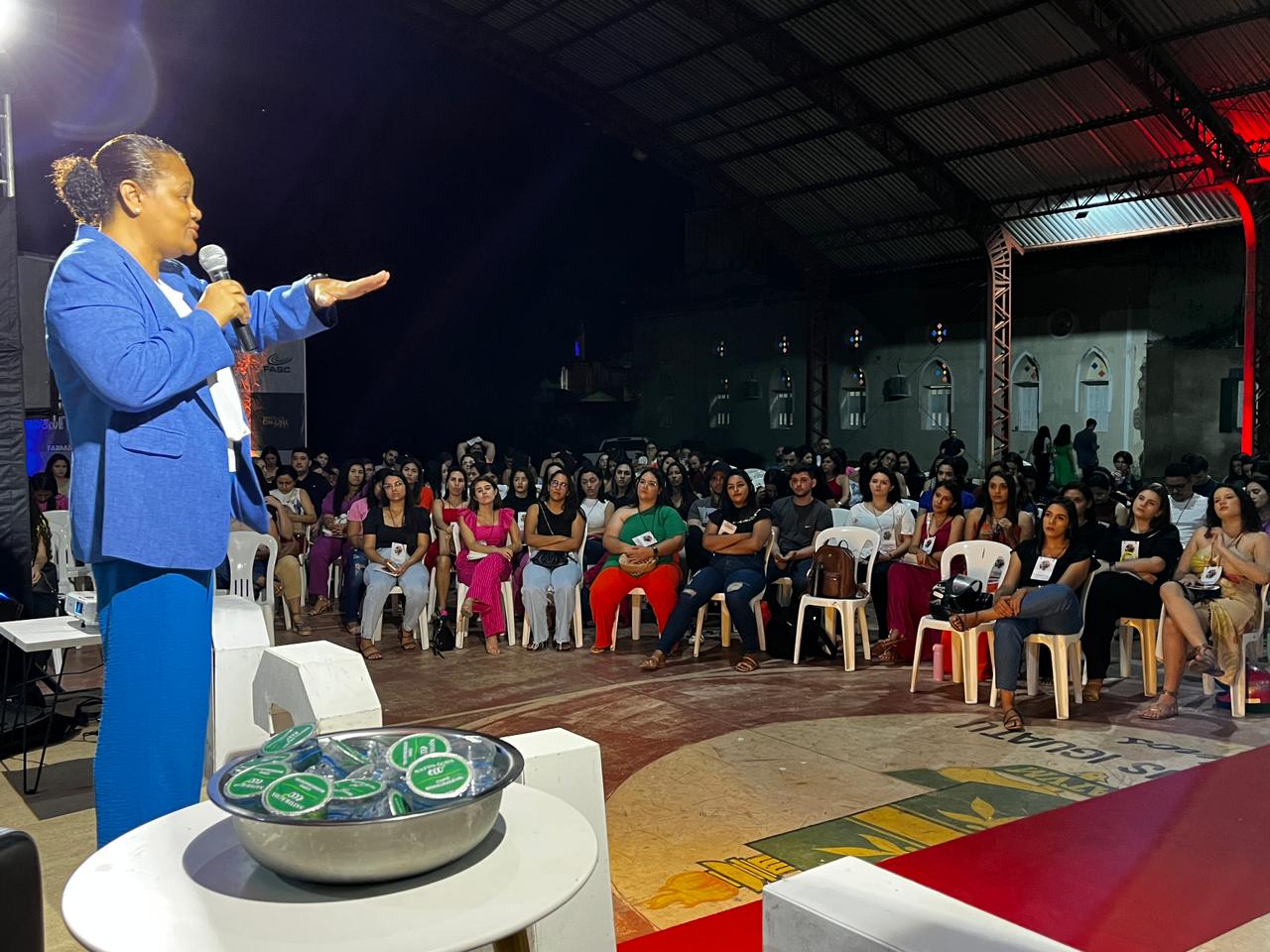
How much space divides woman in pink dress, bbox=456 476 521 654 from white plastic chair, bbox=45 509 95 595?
212 centimetres

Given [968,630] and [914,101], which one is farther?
[914,101]

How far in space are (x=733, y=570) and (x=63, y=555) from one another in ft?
12.9

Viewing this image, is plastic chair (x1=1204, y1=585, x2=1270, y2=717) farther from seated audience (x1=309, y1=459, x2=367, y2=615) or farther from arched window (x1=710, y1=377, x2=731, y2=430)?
arched window (x1=710, y1=377, x2=731, y2=430)

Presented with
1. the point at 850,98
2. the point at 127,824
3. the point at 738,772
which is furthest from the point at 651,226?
the point at 127,824

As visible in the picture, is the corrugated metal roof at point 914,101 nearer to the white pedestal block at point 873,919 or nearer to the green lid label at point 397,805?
the white pedestal block at point 873,919

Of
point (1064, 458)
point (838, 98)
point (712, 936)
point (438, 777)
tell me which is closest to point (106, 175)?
point (438, 777)

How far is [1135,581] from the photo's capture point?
527cm

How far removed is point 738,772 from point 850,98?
11149 mm

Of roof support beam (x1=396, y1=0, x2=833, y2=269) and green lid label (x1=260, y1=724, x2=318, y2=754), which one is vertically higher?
roof support beam (x1=396, y1=0, x2=833, y2=269)

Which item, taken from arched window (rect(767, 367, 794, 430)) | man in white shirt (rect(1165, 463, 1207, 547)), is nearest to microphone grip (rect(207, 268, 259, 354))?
man in white shirt (rect(1165, 463, 1207, 547))

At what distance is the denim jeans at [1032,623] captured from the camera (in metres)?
4.81

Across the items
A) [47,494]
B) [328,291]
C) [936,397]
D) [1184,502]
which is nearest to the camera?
[328,291]

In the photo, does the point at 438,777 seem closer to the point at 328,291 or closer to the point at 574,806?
the point at 574,806

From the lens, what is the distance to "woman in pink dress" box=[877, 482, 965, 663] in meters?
6.06
